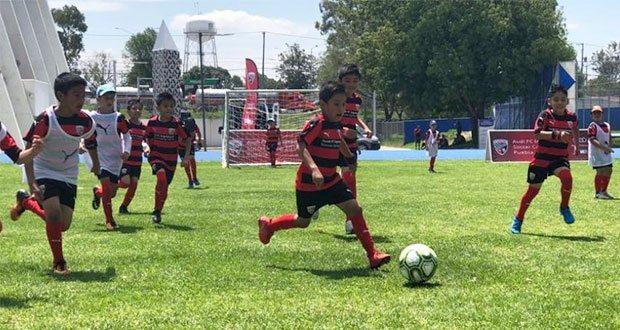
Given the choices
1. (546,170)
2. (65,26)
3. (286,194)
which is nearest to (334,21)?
(65,26)

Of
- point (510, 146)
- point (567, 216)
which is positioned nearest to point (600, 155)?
point (567, 216)

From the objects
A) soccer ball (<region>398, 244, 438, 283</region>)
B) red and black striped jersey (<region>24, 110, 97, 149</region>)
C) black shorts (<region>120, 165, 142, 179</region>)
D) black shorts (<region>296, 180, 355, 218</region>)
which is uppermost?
red and black striped jersey (<region>24, 110, 97, 149</region>)

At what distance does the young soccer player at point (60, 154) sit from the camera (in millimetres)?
6832

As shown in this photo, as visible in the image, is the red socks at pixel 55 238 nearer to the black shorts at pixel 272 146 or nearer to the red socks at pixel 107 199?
the red socks at pixel 107 199

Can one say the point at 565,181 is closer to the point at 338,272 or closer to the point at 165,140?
the point at 338,272

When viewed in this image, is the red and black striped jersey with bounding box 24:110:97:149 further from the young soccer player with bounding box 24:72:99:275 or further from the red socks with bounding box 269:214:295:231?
the red socks with bounding box 269:214:295:231

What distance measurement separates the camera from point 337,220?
424 inches

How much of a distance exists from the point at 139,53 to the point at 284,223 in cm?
9346

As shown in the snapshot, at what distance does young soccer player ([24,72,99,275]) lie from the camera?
683 cm

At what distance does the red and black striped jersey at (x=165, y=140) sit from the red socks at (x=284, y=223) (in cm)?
351

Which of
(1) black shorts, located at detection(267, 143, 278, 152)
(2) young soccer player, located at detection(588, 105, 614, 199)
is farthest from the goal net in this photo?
(2) young soccer player, located at detection(588, 105, 614, 199)

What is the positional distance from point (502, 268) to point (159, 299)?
3.26m

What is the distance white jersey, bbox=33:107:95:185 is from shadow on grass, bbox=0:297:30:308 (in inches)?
64.5

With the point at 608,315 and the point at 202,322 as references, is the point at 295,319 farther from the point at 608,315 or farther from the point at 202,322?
the point at 608,315
